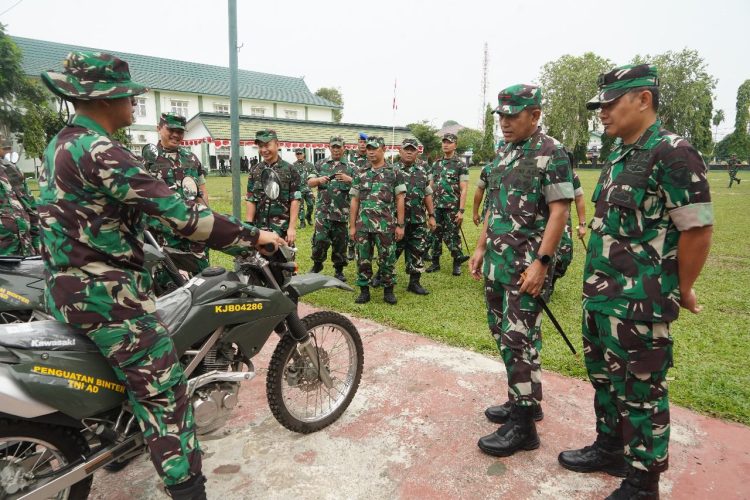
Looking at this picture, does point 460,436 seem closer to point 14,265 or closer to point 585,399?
point 585,399

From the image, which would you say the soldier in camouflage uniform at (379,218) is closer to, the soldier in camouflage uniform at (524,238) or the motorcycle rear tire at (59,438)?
the soldier in camouflage uniform at (524,238)

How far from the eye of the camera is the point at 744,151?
166 feet

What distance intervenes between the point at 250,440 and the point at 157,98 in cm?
4196

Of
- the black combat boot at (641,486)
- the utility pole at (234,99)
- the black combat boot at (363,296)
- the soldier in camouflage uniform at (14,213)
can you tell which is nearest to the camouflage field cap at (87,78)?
the black combat boot at (641,486)

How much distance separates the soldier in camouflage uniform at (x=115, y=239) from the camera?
68.1 inches

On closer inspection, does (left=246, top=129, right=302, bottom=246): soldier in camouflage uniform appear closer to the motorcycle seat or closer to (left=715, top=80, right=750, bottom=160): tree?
the motorcycle seat

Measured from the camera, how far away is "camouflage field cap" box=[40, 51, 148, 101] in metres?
1.75

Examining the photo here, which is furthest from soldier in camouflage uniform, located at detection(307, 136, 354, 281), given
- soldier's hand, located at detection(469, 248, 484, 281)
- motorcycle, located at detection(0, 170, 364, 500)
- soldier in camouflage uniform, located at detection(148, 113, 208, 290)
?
soldier's hand, located at detection(469, 248, 484, 281)

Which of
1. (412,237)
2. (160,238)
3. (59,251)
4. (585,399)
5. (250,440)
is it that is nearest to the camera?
(59,251)

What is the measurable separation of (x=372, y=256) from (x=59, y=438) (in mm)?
4100

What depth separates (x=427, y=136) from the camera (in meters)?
45.7

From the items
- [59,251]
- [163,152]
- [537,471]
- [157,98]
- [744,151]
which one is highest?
[157,98]

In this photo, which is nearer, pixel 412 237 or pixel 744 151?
pixel 412 237

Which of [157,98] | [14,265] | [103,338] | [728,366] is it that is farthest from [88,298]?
[157,98]
